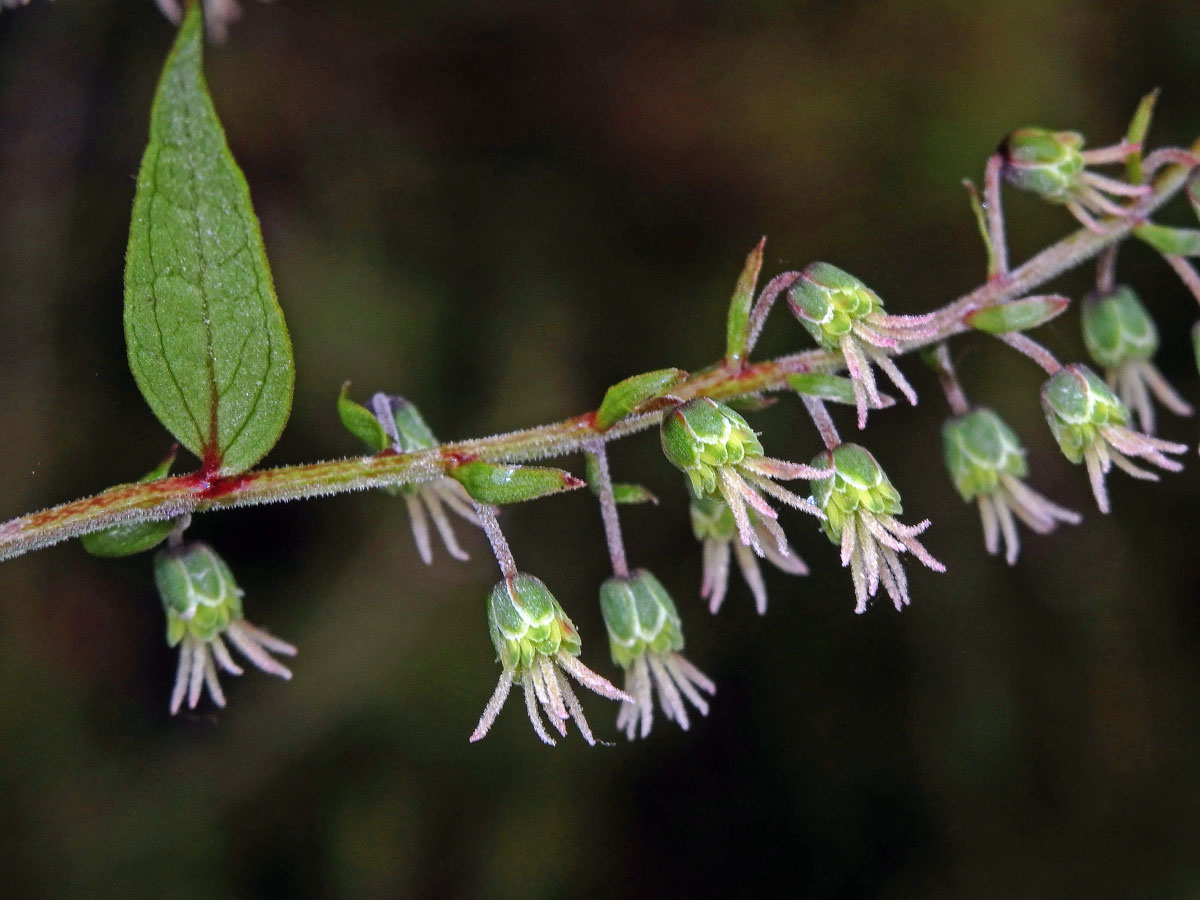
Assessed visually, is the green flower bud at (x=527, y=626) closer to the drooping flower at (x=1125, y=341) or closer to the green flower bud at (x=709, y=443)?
the green flower bud at (x=709, y=443)

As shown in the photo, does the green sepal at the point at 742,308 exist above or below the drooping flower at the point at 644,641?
above

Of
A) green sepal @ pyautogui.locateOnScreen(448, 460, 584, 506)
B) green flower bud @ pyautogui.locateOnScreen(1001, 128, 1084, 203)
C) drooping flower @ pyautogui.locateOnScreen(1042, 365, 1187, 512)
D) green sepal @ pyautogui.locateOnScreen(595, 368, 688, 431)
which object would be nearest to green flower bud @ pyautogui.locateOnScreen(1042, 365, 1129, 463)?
drooping flower @ pyautogui.locateOnScreen(1042, 365, 1187, 512)

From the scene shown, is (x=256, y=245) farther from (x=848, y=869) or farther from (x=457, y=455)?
(x=848, y=869)

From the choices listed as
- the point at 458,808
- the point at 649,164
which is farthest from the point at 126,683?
the point at 649,164

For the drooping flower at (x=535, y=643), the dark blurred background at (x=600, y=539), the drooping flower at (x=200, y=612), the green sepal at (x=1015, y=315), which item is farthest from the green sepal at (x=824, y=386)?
the dark blurred background at (x=600, y=539)

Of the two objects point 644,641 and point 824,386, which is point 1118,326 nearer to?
point 824,386

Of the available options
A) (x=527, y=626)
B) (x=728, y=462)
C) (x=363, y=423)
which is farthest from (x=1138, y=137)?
(x=363, y=423)
